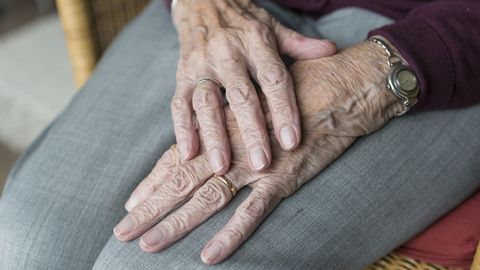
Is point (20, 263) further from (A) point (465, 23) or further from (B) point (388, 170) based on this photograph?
(A) point (465, 23)

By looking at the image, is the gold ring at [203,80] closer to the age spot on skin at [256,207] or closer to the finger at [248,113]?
the finger at [248,113]

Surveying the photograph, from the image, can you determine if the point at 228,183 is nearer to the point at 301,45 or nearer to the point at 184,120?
the point at 184,120

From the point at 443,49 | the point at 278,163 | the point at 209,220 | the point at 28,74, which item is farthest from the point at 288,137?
the point at 28,74

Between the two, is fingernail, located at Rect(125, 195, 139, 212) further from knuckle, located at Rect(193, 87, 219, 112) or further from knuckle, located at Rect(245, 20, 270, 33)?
knuckle, located at Rect(245, 20, 270, 33)

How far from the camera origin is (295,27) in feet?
3.20

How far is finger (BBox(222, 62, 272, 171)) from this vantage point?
701mm

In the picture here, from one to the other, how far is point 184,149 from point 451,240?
1.22 ft

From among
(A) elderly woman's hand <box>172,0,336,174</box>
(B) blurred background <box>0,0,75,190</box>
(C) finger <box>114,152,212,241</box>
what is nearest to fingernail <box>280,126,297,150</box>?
(A) elderly woman's hand <box>172,0,336,174</box>

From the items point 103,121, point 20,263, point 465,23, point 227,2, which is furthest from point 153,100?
point 465,23

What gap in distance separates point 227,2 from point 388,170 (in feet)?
1.19

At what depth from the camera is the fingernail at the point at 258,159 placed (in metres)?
0.70

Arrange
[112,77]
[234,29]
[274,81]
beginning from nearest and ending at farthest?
[274,81] → [234,29] → [112,77]

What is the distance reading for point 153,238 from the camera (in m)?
0.67

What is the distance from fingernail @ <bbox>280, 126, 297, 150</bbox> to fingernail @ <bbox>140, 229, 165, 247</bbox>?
0.18m
